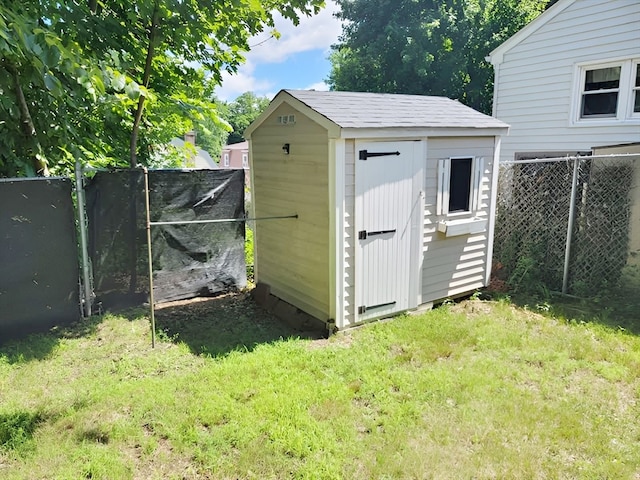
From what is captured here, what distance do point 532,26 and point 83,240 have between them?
29.8 ft

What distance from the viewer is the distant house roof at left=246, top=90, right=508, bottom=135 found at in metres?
4.22

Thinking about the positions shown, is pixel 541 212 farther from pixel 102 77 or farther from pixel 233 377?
pixel 102 77

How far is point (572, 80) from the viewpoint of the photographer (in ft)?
27.8

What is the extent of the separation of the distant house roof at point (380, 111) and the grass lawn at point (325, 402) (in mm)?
2046

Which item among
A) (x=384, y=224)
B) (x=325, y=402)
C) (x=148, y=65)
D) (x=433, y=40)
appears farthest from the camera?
(x=433, y=40)

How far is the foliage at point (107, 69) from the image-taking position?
10.7 feet

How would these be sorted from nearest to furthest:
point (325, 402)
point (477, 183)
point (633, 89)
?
1. point (325, 402)
2. point (477, 183)
3. point (633, 89)

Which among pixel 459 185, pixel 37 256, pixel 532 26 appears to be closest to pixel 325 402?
pixel 459 185

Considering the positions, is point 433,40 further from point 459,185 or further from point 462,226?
point 462,226

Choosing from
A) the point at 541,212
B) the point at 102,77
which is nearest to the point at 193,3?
the point at 102,77

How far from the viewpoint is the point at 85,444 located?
8.94 feet

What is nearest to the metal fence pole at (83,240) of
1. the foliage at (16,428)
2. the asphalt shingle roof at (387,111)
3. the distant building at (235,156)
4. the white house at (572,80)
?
the foliage at (16,428)

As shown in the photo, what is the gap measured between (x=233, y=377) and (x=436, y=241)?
106 inches

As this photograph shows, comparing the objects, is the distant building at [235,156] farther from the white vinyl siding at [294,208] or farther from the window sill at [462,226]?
the window sill at [462,226]
